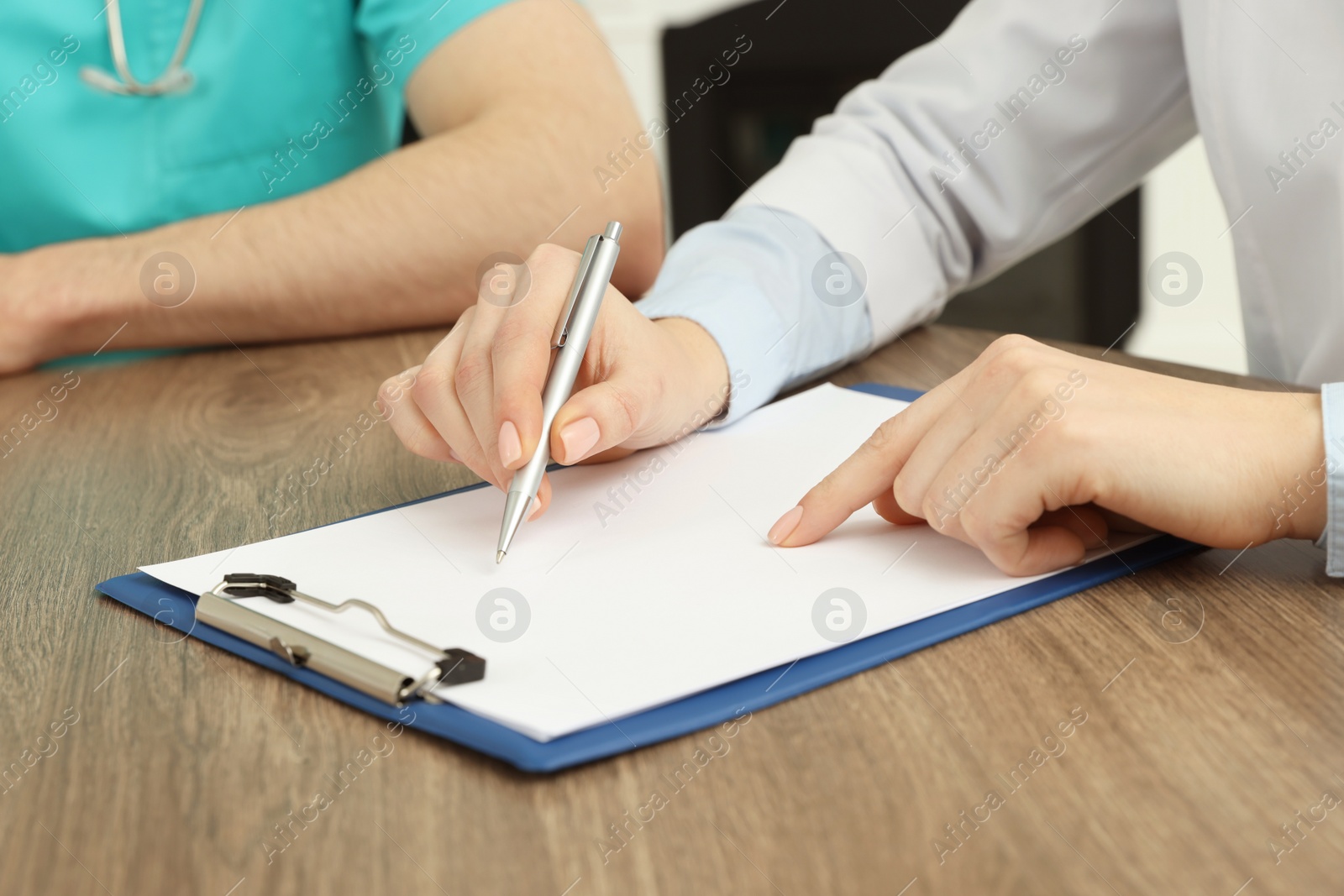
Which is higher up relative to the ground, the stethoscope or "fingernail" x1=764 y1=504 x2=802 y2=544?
"fingernail" x1=764 y1=504 x2=802 y2=544

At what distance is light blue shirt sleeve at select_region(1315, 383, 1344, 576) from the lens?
1.52 ft

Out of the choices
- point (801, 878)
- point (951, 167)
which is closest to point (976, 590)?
point (801, 878)

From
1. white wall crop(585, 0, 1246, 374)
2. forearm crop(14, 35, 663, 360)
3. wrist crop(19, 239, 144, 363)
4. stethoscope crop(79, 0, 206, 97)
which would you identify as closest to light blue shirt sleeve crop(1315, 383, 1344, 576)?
forearm crop(14, 35, 663, 360)

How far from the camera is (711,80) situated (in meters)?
3.03

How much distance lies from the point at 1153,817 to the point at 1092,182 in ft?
2.63

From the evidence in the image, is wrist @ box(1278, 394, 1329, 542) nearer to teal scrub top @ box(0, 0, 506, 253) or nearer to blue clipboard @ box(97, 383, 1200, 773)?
blue clipboard @ box(97, 383, 1200, 773)

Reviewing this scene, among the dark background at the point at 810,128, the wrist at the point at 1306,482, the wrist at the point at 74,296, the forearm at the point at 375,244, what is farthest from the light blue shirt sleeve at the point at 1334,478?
the dark background at the point at 810,128

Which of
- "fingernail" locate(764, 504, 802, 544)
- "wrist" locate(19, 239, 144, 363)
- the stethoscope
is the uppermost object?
"fingernail" locate(764, 504, 802, 544)

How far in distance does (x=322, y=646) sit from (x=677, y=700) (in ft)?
0.47

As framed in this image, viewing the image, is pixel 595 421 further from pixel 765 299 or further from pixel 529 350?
pixel 765 299

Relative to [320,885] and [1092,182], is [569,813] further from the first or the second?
[1092,182]

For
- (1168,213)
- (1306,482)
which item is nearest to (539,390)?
(1306,482)

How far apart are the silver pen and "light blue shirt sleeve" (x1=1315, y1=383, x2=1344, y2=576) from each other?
0.36m

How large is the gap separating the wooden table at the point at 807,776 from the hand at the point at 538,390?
184 mm
